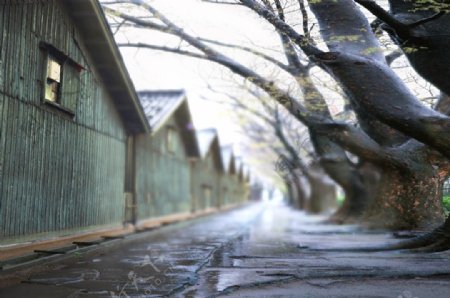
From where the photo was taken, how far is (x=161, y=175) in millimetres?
23781

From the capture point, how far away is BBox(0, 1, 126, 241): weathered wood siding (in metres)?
9.68

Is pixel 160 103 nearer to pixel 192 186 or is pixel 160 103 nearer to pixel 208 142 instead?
pixel 192 186

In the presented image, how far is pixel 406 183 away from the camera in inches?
545

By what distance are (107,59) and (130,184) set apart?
248 inches

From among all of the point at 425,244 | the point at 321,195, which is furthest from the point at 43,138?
the point at 321,195

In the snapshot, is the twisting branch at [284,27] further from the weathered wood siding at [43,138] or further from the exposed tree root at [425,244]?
the weathered wood siding at [43,138]

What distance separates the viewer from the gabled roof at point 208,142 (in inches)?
1349

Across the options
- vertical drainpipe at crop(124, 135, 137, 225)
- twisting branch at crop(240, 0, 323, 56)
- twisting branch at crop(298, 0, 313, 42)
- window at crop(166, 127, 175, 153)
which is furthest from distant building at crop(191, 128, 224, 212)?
twisting branch at crop(240, 0, 323, 56)

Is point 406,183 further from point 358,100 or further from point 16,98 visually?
point 16,98

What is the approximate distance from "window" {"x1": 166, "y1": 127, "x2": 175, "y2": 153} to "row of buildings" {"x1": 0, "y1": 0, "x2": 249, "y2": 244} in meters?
3.67

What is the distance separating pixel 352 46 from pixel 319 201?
84.0 ft

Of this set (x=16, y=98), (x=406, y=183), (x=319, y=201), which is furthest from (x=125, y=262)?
(x=319, y=201)

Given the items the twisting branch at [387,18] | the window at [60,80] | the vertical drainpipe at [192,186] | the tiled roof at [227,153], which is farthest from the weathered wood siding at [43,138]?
the tiled roof at [227,153]

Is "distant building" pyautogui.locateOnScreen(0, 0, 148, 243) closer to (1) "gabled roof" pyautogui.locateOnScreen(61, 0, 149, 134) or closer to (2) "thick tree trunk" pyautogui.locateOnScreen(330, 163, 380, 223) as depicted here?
(1) "gabled roof" pyautogui.locateOnScreen(61, 0, 149, 134)
